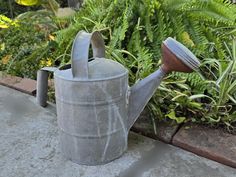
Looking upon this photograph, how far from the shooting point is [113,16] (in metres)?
2.18

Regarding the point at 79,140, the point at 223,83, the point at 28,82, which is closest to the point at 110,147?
the point at 79,140

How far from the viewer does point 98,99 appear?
4.40ft

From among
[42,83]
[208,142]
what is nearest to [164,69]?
[208,142]

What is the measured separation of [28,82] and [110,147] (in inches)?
48.6

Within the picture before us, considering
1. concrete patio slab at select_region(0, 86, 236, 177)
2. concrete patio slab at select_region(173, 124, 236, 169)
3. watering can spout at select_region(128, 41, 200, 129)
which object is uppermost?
watering can spout at select_region(128, 41, 200, 129)

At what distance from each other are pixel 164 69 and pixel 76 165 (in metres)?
0.62

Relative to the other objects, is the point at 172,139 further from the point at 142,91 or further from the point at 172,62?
the point at 172,62

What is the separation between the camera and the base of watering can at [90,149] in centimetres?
142

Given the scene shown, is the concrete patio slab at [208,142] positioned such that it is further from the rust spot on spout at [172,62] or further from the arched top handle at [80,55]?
the arched top handle at [80,55]

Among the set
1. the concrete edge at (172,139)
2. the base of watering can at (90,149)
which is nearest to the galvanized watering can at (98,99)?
the base of watering can at (90,149)

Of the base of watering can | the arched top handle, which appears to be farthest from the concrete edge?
the arched top handle

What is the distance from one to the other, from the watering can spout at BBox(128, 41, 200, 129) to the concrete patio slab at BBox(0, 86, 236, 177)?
0.64 feet

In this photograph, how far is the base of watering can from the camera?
1.42 metres

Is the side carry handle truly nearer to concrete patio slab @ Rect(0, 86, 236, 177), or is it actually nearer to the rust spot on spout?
concrete patio slab @ Rect(0, 86, 236, 177)
